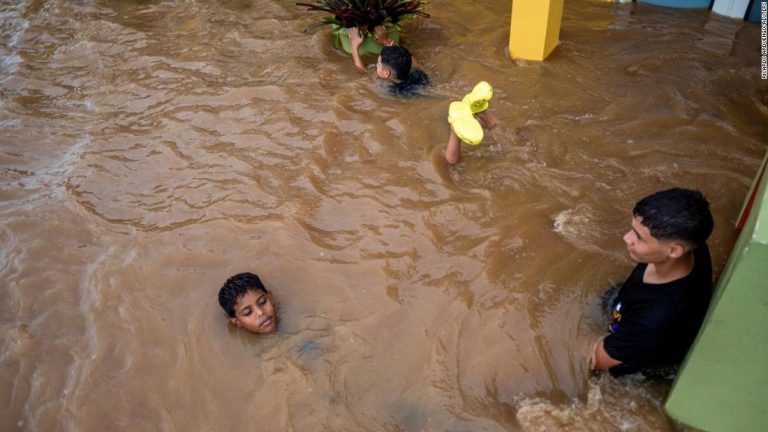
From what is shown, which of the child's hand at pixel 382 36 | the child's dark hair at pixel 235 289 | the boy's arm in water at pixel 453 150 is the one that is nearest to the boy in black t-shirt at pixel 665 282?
the boy's arm in water at pixel 453 150

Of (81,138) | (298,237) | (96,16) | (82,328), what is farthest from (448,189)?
(96,16)

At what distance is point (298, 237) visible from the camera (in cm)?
369

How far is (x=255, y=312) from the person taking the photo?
3090mm

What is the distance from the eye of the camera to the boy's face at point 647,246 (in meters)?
2.34

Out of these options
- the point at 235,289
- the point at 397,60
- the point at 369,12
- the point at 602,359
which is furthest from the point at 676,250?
the point at 369,12

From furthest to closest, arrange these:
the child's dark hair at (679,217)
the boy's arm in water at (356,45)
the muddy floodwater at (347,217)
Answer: the boy's arm in water at (356,45), the muddy floodwater at (347,217), the child's dark hair at (679,217)

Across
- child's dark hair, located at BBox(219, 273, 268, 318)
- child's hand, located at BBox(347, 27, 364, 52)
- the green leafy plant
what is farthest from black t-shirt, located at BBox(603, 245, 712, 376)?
the green leafy plant

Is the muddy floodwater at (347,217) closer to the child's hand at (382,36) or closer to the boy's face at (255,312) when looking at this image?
the boy's face at (255,312)

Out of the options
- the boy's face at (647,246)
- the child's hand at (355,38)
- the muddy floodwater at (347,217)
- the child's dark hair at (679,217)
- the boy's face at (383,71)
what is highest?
the child's dark hair at (679,217)

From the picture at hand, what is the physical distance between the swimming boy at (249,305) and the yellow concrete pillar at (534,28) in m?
3.36

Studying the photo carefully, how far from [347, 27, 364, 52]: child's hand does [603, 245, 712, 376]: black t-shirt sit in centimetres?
358

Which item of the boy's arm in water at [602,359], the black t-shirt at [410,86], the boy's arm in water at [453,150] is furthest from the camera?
the black t-shirt at [410,86]

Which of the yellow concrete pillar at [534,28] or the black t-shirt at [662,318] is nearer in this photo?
the black t-shirt at [662,318]

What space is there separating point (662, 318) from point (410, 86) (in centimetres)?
310
